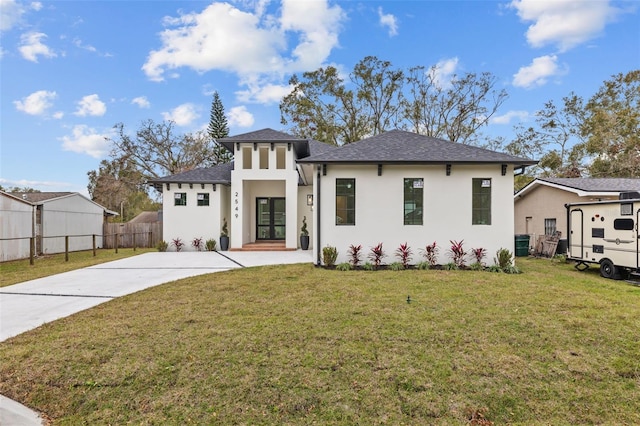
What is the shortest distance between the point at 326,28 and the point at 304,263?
12351mm

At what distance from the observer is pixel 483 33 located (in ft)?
44.2

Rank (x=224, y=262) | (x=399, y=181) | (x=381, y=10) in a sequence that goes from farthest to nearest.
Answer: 1. (x=381, y=10)
2. (x=224, y=262)
3. (x=399, y=181)

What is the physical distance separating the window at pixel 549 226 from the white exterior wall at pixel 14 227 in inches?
846

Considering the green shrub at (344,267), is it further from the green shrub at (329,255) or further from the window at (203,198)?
the window at (203,198)

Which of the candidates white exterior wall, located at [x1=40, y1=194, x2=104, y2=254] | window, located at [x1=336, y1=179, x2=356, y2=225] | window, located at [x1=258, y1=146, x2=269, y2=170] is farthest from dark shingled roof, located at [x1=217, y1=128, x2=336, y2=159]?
white exterior wall, located at [x1=40, y1=194, x2=104, y2=254]

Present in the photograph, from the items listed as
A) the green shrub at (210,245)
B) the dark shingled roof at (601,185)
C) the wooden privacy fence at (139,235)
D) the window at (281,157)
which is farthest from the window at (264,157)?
the dark shingled roof at (601,185)

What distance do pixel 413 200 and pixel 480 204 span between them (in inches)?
78.2

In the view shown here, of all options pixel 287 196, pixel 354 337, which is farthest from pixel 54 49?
pixel 354 337

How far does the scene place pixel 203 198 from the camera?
14.2 m

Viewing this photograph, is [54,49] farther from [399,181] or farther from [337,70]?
[337,70]

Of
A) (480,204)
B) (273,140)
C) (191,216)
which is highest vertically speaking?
(273,140)

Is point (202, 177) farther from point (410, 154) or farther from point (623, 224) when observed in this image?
point (623, 224)

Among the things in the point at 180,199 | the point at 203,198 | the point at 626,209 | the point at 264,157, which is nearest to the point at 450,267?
the point at 626,209

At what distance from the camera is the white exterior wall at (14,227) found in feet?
39.6
